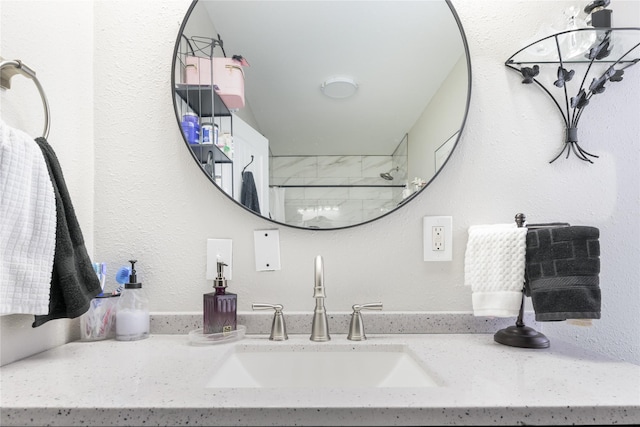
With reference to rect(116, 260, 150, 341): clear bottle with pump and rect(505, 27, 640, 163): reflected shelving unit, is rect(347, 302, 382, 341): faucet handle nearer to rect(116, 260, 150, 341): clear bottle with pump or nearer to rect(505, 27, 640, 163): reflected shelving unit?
rect(116, 260, 150, 341): clear bottle with pump

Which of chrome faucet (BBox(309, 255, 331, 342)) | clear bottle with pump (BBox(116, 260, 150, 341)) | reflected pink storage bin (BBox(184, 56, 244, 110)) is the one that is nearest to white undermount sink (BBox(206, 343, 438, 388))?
chrome faucet (BBox(309, 255, 331, 342))

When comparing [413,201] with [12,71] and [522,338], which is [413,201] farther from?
[12,71]

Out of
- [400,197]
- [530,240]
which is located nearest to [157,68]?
[400,197]

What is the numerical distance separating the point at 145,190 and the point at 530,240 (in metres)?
1.03

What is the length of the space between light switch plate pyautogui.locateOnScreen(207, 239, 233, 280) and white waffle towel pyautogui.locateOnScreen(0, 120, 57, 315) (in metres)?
0.38

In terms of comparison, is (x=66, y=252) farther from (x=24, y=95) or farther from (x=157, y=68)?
(x=157, y=68)

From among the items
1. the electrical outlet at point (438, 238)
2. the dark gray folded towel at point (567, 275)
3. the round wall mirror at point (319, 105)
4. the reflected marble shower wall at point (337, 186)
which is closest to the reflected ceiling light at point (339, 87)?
the round wall mirror at point (319, 105)

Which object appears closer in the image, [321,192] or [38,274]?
[38,274]

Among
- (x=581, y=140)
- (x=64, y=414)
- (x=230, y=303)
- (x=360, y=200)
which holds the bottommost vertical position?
(x=64, y=414)

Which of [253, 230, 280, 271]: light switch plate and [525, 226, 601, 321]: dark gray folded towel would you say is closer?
[525, 226, 601, 321]: dark gray folded towel

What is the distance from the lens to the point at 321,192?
1132 mm

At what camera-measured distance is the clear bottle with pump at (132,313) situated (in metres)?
1.04

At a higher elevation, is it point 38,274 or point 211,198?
point 211,198

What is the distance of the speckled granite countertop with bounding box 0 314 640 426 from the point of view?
→ 0.62 meters
